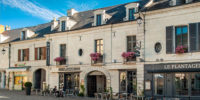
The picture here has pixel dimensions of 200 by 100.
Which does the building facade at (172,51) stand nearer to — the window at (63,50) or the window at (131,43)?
the window at (131,43)

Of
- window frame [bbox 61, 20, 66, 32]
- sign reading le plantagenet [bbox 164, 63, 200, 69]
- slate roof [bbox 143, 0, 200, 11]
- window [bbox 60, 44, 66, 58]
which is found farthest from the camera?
window frame [bbox 61, 20, 66, 32]

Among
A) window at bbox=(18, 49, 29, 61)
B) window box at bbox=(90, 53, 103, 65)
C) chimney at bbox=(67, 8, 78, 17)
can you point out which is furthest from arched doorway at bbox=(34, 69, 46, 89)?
window box at bbox=(90, 53, 103, 65)

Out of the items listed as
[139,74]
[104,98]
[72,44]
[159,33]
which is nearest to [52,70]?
[72,44]

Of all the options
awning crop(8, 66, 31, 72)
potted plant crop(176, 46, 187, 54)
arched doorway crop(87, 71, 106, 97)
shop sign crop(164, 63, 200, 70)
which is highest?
potted plant crop(176, 46, 187, 54)

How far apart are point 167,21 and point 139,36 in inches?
90.7

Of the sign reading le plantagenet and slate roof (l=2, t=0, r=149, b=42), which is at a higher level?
slate roof (l=2, t=0, r=149, b=42)

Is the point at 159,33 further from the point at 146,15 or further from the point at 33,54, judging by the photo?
the point at 33,54

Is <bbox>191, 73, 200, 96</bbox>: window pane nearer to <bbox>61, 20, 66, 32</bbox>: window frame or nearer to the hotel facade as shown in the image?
the hotel facade

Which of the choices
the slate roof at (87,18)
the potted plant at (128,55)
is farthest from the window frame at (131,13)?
the potted plant at (128,55)

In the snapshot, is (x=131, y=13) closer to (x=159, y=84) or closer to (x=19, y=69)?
(x=159, y=84)

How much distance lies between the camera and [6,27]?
3778 centimetres

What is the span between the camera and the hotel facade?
1702 centimetres

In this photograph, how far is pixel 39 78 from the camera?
29.3 m

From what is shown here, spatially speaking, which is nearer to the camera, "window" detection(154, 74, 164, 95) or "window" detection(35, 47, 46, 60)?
Answer: "window" detection(154, 74, 164, 95)
